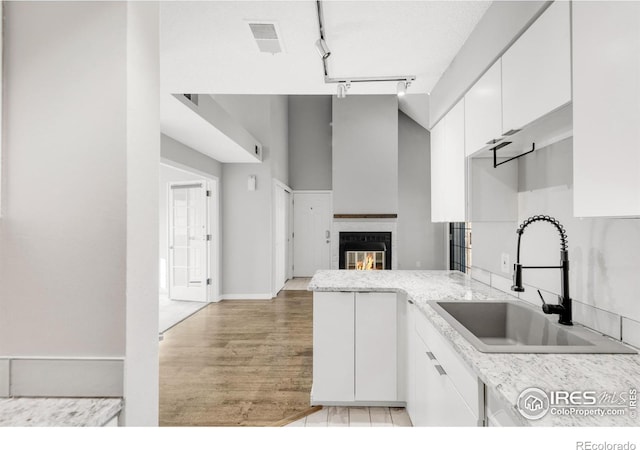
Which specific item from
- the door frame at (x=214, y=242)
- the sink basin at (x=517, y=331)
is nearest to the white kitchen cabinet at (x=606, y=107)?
the sink basin at (x=517, y=331)

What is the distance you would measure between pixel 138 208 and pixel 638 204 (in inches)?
51.6

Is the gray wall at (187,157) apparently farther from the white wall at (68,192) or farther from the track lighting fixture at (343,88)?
the white wall at (68,192)

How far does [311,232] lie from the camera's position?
718cm

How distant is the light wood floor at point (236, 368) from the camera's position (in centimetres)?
214

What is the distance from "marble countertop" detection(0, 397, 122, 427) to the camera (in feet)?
2.51

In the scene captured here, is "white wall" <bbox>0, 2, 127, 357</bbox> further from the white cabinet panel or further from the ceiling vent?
the white cabinet panel

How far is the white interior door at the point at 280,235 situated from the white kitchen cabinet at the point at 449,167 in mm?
3575

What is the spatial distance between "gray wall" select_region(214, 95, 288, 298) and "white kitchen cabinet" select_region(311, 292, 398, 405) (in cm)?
337

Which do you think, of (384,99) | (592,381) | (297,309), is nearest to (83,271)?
(592,381)

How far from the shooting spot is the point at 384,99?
5.38m

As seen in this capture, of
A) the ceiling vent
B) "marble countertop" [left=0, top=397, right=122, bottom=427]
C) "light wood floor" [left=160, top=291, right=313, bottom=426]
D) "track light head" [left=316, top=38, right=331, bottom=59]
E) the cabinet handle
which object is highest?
the ceiling vent

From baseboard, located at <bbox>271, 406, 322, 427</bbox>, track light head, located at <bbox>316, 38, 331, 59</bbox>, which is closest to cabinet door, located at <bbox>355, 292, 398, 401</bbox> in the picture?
baseboard, located at <bbox>271, 406, 322, 427</bbox>

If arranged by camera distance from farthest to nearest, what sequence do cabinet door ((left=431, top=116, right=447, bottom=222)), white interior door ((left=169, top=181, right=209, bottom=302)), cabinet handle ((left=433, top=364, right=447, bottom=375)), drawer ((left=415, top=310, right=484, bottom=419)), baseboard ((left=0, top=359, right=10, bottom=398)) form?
white interior door ((left=169, top=181, right=209, bottom=302))
cabinet door ((left=431, top=116, right=447, bottom=222))
cabinet handle ((left=433, top=364, right=447, bottom=375))
drawer ((left=415, top=310, right=484, bottom=419))
baseboard ((left=0, top=359, right=10, bottom=398))

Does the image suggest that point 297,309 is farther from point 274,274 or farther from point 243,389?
point 243,389
